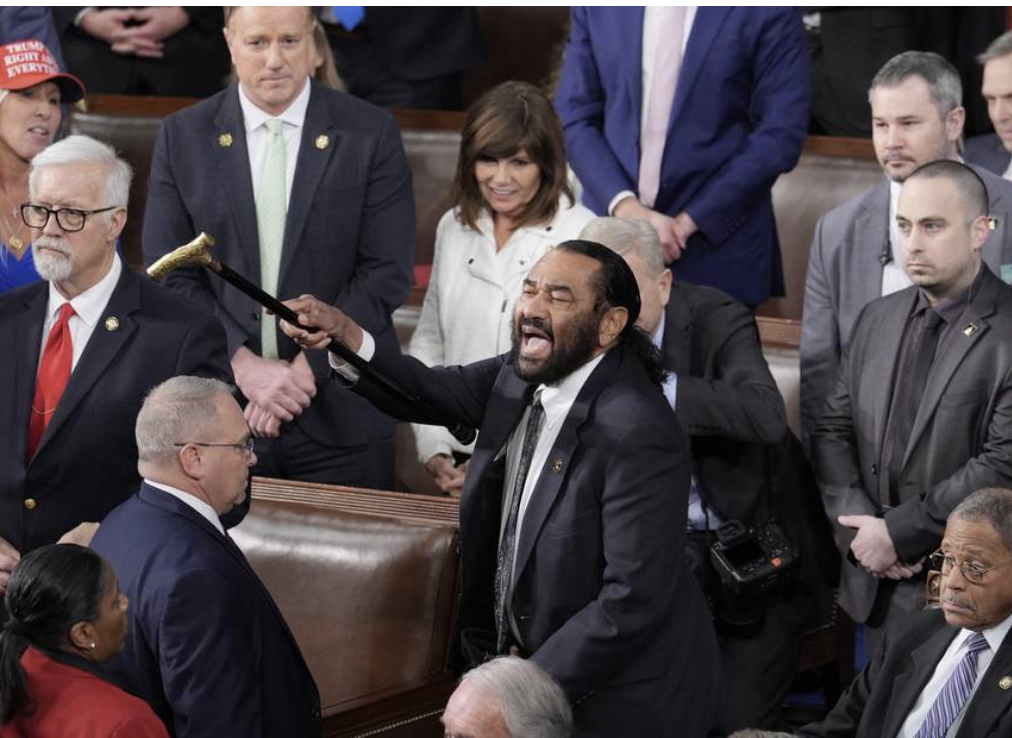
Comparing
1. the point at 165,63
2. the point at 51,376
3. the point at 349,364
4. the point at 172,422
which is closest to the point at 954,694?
the point at 349,364

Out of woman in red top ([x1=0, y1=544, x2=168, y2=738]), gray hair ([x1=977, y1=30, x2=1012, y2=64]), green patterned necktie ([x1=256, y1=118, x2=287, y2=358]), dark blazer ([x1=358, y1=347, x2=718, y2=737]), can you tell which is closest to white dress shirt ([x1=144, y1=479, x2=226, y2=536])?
woman in red top ([x1=0, y1=544, x2=168, y2=738])

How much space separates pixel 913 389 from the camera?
12.5ft

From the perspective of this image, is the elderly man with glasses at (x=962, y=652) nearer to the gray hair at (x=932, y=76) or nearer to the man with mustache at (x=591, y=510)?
the man with mustache at (x=591, y=510)

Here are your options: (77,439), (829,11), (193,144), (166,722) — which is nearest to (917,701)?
(166,722)

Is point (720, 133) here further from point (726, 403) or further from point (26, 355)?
point (26, 355)

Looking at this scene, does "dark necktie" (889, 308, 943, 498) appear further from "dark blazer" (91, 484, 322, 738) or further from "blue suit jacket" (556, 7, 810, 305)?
"dark blazer" (91, 484, 322, 738)

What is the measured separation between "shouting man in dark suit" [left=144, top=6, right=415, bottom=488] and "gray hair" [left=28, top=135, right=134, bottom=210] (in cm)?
60

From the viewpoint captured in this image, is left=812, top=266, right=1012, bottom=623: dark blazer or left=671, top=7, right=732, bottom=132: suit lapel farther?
left=671, top=7, right=732, bottom=132: suit lapel

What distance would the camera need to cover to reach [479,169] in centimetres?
438

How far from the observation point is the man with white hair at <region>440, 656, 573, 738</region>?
2.87 metres

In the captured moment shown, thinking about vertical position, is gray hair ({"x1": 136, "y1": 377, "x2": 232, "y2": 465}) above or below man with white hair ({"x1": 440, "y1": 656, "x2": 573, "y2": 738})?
above

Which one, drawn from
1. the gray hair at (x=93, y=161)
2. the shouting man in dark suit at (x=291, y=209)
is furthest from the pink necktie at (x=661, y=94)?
the gray hair at (x=93, y=161)

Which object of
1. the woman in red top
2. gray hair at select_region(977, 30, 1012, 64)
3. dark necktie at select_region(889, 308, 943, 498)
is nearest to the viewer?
the woman in red top

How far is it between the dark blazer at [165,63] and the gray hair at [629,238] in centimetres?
267
